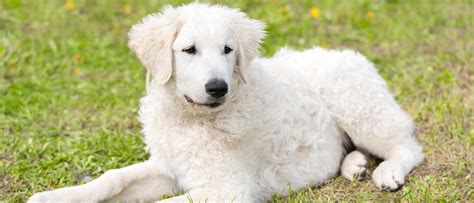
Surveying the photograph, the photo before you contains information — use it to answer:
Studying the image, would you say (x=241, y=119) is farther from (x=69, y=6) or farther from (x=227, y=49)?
(x=69, y=6)

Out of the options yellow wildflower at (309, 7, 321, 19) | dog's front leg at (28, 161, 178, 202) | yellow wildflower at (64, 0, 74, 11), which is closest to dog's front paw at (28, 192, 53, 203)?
dog's front leg at (28, 161, 178, 202)

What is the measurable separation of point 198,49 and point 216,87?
1.01 feet

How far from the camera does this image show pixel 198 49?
4.23 metres

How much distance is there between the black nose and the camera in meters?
4.07

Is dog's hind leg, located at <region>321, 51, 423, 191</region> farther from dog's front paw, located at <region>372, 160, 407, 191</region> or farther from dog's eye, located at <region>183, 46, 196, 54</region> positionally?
dog's eye, located at <region>183, 46, 196, 54</region>

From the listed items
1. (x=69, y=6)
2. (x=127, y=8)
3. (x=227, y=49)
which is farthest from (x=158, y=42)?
(x=69, y=6)

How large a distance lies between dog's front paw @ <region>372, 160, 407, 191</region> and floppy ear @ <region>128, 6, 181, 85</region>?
178 cm

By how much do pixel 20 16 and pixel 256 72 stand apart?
494 centimetres

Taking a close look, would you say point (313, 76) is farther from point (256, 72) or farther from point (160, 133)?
point (160, 133)

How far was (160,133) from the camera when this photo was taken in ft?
15.2

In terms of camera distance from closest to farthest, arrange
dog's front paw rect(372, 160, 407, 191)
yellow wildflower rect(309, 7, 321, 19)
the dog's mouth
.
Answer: the dog's mouth → dog's front paw rect(372, 160, 407, 191) → yellow wildflower rect(309, 7, 321, 19)

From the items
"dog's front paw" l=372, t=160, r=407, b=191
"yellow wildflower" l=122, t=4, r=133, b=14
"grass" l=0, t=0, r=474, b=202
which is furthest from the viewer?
"yellow wildflower" l=122, t=4, r=133, b=14

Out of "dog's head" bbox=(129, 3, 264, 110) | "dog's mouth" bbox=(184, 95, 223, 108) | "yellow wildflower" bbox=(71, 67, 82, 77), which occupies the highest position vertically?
"dog's head" bbox=(129, 3, 264, 110)

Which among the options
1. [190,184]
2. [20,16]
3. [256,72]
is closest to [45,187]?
→ [190,184]
